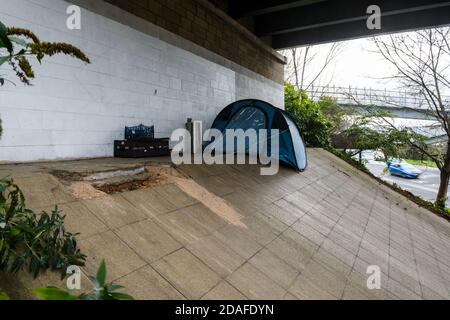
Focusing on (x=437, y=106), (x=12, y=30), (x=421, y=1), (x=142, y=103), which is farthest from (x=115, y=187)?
(x=437, y=106)

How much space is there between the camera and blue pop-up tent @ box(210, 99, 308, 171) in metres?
5.80

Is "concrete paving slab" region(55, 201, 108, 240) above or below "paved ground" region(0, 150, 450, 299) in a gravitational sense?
above

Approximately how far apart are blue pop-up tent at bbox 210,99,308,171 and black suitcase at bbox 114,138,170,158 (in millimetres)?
1575

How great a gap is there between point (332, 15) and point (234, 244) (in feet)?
24.3

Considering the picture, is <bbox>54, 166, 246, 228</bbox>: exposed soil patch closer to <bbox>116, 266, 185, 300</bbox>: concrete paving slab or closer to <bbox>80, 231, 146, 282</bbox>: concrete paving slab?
<bbox>80, 231, 146, 282</bbox>: concrete paving slab

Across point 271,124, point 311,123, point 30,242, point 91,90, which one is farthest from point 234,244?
point 311,123

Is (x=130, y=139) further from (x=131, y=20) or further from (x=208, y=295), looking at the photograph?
(x=208, y=295)

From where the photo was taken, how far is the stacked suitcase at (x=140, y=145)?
4.27 meters

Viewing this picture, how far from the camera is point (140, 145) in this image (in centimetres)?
438

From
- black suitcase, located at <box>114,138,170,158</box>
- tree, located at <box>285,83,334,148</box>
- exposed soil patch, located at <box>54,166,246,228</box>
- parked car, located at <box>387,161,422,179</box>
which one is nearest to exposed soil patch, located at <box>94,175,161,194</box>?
exposed soil patch, located at <box>54,166,246,228</box>

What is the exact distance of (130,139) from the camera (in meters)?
4.36

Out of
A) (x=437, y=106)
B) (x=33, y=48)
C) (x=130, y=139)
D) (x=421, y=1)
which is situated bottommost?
(x=130, y=139)

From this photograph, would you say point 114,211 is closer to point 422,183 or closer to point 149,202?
point 149,202

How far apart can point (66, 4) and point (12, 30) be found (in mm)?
3042
